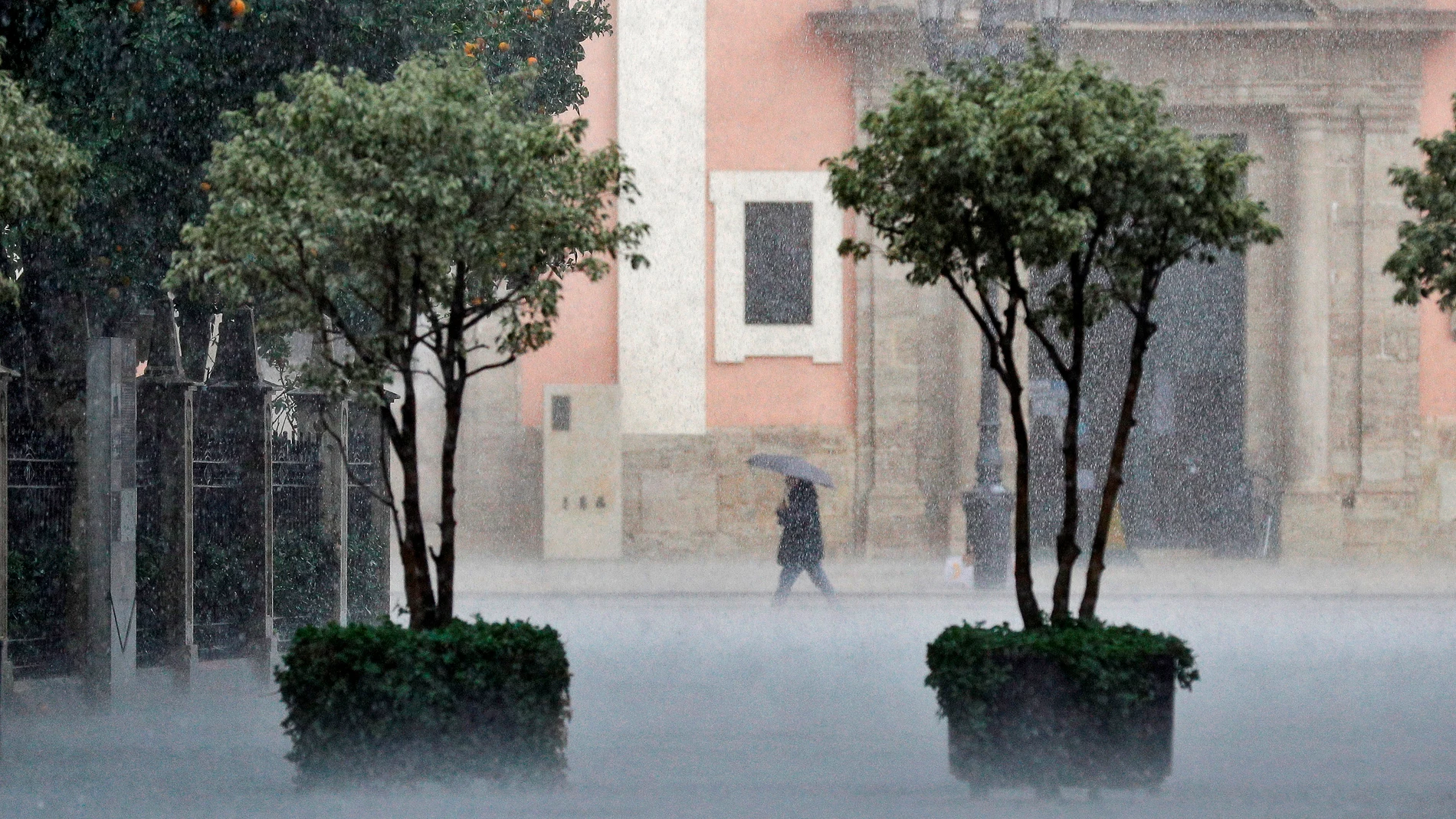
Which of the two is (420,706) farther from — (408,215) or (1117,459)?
(1117,459)

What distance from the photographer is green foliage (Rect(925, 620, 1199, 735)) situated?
8625mm

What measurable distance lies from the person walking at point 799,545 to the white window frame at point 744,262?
849cm

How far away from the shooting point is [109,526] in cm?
1270

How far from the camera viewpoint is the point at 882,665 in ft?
50.3

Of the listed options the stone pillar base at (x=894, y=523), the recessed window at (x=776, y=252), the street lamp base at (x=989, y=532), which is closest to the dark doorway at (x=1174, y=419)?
the stone pillar base at (x=894, y=523)

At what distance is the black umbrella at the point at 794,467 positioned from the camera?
2148cm

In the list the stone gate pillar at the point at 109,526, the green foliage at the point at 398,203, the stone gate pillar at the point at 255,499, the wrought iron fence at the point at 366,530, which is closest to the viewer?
the green foliage at the point at 398,203

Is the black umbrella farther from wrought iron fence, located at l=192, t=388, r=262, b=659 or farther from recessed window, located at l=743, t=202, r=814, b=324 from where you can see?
wrought iron fence, located at l=192, t=388, r=262, b=659

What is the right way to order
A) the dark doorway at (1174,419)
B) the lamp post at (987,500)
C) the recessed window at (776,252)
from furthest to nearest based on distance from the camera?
1. the dark doorway at (1174,419)
2. the recessed window at (776,252)
3. the lamp post at (987,500)

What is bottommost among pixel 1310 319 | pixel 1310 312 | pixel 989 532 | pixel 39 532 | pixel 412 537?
pixel 989 532

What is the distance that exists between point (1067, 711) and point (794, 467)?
13.1 metres

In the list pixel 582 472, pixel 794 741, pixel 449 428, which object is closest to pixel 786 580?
pixel 582 472

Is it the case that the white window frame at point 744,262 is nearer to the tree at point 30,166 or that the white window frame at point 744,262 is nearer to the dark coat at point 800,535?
the dark coat at point 800,535

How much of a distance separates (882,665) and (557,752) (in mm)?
6708
